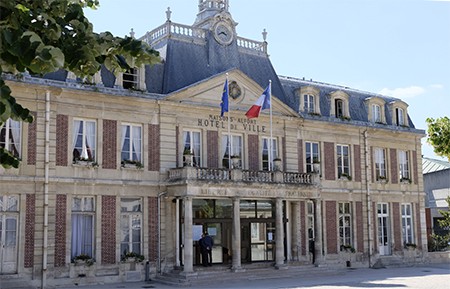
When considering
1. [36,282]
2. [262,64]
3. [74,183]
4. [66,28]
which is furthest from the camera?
[262,64]

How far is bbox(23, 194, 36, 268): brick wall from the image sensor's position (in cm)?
1988

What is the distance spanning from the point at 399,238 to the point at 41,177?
18.2 meters

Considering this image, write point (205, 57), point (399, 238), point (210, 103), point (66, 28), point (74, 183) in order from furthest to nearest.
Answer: point (399, 238) → point (205, 57) → point (210, 103) → point (74, 183) → point (66, 28)

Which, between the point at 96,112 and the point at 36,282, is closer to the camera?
the point at 36,282

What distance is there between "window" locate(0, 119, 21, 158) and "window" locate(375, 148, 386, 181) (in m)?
17.5

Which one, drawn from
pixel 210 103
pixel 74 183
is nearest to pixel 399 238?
pixel 210 103

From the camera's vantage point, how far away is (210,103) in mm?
24391

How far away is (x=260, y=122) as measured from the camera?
2591 centimetres

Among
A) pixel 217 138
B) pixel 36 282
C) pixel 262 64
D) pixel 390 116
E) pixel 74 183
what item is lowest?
pixel 36 282

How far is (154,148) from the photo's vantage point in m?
23.1

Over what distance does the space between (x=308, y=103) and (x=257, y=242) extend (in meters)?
7.23

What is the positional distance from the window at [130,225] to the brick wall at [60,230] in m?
2.20

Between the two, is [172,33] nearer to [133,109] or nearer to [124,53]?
[133,109]

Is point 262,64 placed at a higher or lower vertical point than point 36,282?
higher
